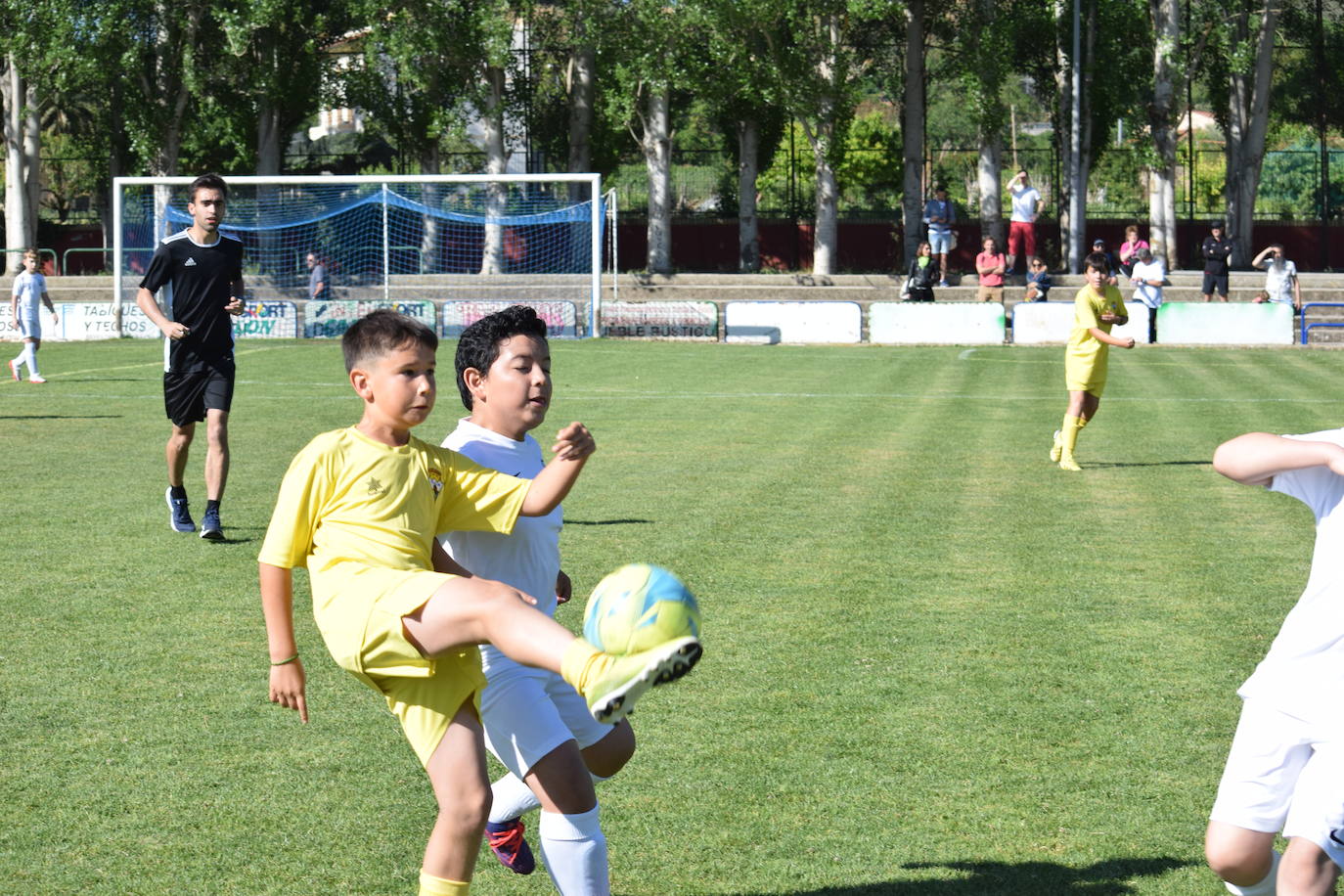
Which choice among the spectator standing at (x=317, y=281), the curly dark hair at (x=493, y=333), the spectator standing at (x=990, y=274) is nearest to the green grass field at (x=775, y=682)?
the curly dark hair at (x=493, y=333)

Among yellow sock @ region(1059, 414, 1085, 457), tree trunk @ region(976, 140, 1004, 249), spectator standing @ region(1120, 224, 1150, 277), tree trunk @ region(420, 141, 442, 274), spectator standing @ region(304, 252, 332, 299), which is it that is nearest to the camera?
yellow sock @ region(1059, 414, 1085, 457)

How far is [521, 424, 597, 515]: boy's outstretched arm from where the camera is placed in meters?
3.90

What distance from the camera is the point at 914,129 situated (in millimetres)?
39875

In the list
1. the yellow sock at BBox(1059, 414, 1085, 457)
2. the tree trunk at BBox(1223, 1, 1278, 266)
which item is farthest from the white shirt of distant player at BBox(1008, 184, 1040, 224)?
the yellow sock at BBox(1059, 414, 1085, 457)

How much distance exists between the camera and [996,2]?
3991 cm

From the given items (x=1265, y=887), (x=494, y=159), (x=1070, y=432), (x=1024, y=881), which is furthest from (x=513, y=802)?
(x=494, y=159)

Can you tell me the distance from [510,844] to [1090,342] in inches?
421

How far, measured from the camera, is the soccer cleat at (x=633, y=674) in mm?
3205

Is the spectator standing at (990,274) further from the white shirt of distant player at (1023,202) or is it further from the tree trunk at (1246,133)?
the tree trunk at (1246,133)

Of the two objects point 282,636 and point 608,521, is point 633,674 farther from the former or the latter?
point 608,521

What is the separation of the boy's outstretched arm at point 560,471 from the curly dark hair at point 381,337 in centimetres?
41

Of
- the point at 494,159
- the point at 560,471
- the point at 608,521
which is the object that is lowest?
the point at 608,521

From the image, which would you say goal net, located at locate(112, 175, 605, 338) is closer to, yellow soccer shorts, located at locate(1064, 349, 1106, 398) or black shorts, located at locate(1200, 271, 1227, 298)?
black shorts, located at locate(1200, 271, 1227, 298)

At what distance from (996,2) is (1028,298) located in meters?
9.73
